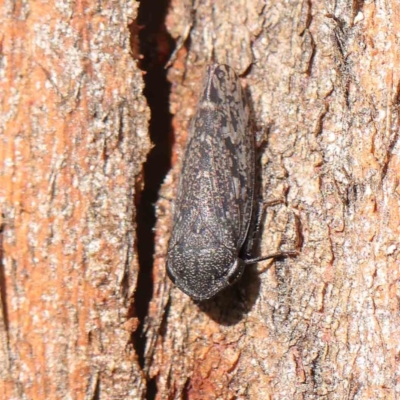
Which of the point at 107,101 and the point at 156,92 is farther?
the point at 156,92

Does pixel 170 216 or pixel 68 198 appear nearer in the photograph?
pixel 68 198

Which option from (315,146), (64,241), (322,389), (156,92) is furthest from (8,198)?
(322,389)

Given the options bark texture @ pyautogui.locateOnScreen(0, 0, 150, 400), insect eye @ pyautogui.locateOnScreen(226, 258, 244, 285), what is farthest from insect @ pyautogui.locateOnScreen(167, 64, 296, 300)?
bark texture @ pyautogui.locateOnScreen(0, 0, 150, 400)

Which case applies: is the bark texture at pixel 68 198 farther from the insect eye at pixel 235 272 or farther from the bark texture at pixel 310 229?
the insect eye at pixel 235 272

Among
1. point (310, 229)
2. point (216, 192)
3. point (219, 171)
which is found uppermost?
point (219, 171)

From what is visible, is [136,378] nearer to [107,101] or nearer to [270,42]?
[107,101]

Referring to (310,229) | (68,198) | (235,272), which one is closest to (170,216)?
(235,272)

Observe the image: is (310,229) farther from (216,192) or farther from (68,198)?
(68,198)
